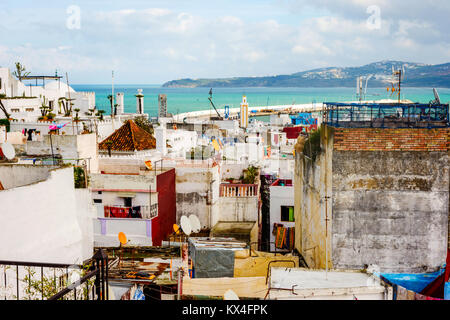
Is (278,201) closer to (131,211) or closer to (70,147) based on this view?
(131,211)

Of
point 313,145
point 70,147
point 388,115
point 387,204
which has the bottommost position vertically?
point 387,204

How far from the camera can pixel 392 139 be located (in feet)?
33.6

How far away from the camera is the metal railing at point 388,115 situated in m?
10.8

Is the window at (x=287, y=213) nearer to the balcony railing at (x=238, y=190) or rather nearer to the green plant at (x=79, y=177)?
the balcony railing at (x=238, y=190)

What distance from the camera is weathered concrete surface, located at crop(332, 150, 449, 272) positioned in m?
10.2

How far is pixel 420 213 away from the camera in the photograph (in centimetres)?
1026

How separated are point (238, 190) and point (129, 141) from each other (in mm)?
7762

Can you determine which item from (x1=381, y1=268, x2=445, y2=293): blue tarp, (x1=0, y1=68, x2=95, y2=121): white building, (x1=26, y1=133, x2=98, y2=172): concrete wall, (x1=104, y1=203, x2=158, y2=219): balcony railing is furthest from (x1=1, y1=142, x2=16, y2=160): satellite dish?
(x1=0, y1=68, x2=95, y2=121): white building

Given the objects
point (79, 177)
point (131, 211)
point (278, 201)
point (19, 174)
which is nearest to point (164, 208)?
point (131, 211)

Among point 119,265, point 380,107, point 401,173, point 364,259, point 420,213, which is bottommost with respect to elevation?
point 119,265

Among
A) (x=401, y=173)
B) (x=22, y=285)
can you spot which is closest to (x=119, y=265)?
(x=22, y=285)

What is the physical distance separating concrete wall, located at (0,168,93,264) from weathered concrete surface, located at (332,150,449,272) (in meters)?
5.44
